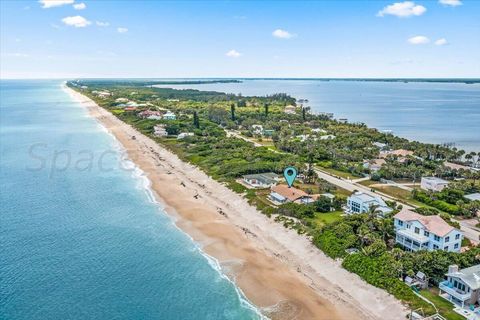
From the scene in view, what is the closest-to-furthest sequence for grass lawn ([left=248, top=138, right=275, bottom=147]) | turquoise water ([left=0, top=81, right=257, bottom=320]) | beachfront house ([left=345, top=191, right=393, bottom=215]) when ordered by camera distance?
1. turquoise water ([left=0, top=81, right=257, bottom=320])
2. beachfront house ([left=345, top=191, right=393, bottom=215])
3. grass lawn ([left=248, top=138, right=275, bottom=147])

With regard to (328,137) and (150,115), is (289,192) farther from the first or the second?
(150,115)

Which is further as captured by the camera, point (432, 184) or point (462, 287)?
point (432, 184)

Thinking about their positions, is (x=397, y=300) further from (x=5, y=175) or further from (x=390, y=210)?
(x=5, y=175)

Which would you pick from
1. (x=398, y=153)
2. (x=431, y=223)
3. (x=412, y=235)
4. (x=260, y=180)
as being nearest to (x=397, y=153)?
(x=398, y=153)

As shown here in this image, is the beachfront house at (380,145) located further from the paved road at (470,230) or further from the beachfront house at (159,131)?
the beachfront house at (159,131)

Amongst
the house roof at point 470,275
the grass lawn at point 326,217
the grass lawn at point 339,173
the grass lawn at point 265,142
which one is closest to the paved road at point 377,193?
the grass lawn at point 339,173

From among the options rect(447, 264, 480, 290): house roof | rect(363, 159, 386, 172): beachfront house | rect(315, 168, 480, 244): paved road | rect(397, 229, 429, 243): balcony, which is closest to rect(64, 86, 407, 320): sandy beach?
rect(447, 264, 480, 290): house roof

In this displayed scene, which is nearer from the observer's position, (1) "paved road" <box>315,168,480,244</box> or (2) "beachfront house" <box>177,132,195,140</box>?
(1) "paved road" <box>315,168,480,244</box>

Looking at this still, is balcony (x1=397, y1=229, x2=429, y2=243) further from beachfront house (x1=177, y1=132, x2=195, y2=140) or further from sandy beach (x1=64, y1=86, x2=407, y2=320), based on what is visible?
beachfront house (x1=177, y1=132, x2=195, y2=140)
